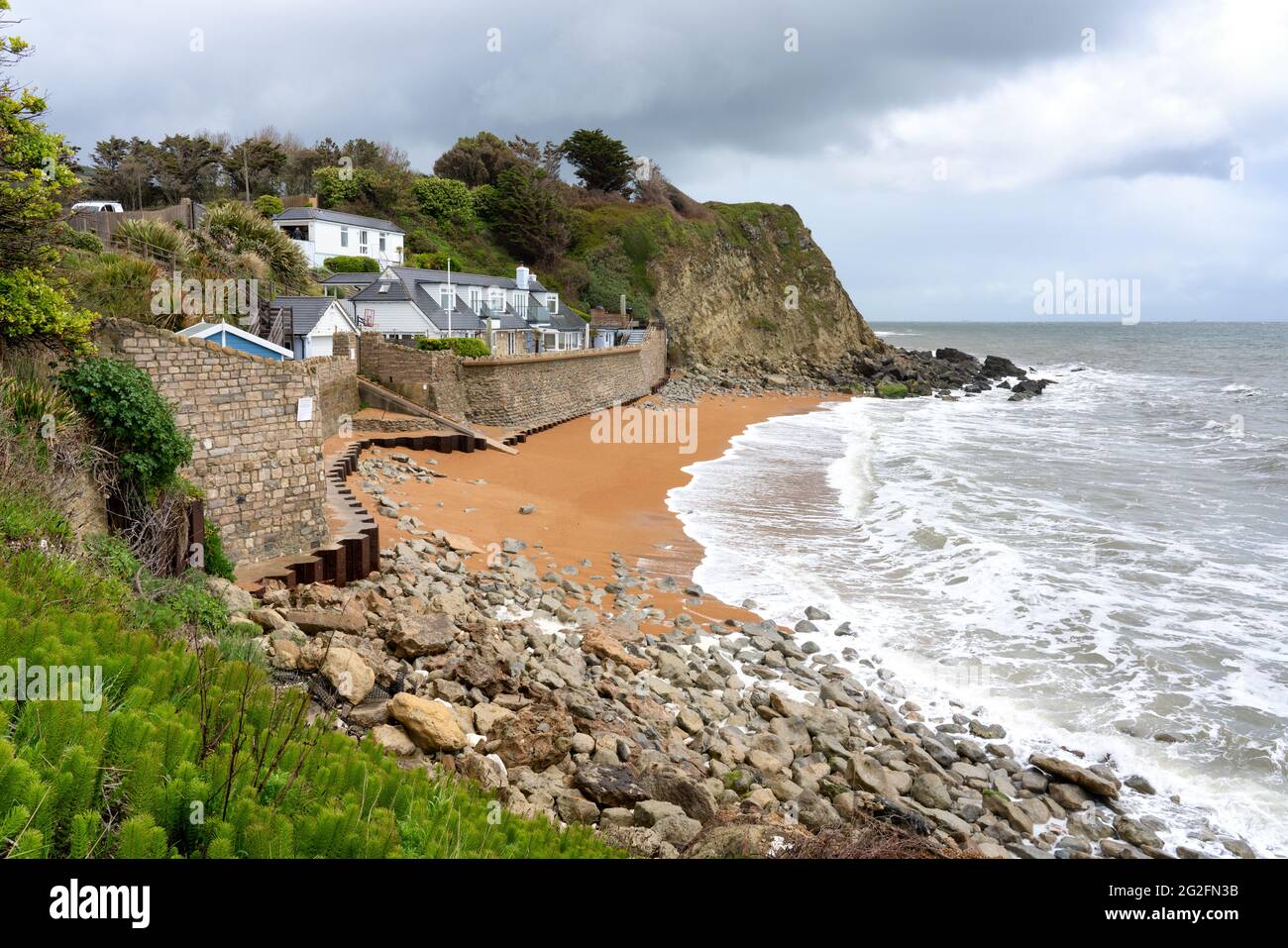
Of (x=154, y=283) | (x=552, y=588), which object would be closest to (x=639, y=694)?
(x=552, y=588)

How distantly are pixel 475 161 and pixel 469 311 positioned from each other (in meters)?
34.8

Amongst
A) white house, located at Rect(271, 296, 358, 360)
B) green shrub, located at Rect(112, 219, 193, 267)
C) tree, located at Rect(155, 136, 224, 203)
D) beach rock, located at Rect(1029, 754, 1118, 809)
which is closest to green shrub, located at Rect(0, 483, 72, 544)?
beach rock, located at Rect(1029, 754, 1118, 809)

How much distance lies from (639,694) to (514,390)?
22.7m

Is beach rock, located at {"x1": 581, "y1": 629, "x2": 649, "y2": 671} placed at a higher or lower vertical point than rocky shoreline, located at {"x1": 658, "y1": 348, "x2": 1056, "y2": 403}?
lower

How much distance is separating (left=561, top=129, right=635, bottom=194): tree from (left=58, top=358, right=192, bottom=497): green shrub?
221 feet

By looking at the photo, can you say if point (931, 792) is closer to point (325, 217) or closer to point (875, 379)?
point (325, 217)

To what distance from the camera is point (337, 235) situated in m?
46.0

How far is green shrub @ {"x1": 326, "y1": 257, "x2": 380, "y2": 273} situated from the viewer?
43.2 meters

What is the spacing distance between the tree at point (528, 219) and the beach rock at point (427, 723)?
188 ft

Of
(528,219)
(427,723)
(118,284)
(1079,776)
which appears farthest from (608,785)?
(528,219)

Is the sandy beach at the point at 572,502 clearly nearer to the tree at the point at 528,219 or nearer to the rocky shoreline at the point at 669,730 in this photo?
the rocky shoreline at the point at 669,730

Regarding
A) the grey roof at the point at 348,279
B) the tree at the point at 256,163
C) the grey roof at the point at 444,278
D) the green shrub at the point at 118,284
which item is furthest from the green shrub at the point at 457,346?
the tree at the point at 256,163

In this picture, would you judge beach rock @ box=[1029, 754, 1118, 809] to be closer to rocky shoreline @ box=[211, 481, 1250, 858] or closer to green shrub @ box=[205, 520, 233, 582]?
rocky shoreline @ box=[211, 481, 1250, 858]
